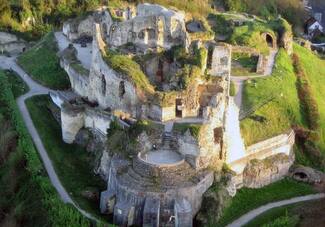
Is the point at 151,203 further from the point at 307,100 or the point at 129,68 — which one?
the point at 307,100

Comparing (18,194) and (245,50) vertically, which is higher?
(245,50)

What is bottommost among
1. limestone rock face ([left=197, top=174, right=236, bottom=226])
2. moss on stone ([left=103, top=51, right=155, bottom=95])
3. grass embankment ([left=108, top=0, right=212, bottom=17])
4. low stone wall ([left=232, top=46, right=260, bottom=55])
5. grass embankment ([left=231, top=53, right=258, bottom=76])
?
grass embankment ([left=108, top=0, right=212, bottom=17])

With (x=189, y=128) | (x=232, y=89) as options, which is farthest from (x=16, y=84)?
(x=189, y=128)

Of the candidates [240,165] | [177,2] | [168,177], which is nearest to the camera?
[168,177]

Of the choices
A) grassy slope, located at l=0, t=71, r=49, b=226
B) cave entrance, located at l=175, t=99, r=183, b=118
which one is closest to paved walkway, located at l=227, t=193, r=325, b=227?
cave entrance, located at l=175, t=99, r=183, b=118

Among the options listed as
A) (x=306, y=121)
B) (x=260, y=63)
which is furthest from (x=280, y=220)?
(x=260, y=63)

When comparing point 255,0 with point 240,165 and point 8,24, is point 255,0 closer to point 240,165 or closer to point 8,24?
point 8,24

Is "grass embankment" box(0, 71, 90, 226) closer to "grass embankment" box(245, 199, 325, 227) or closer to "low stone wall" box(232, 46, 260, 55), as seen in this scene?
"grass embankment" box(245, 199, 325, 227)
